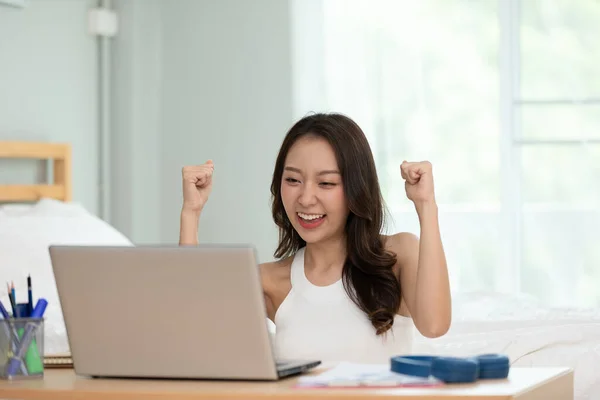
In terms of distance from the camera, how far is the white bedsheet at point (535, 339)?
2229mm

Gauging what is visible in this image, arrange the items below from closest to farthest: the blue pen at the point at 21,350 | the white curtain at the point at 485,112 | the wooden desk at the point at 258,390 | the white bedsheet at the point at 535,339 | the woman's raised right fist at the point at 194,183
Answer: the wooden desk at the point at 258,390, the blue pen at the point at 21,350, the woman's raised right fist at the point at 194,183, the white bedsheet at the point at 535,339, the white curtain at the point at 485,112

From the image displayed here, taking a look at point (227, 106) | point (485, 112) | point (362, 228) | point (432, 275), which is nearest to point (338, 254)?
point (362, 228)

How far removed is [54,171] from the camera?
3.81m

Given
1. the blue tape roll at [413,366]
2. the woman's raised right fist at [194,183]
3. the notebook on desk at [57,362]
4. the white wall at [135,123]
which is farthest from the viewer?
the white wall at [135,123]

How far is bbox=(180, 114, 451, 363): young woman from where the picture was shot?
190 centimetres

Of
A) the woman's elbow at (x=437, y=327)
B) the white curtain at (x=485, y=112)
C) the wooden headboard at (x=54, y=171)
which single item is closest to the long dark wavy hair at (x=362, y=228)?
the woman's elbow at (x=437, y=327)

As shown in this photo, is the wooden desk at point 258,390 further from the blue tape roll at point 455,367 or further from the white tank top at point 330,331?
the white tank top at point 330,331

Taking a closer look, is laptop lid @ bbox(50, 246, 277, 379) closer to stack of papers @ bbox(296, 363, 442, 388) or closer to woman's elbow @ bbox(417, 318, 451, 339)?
stack of papers @ bbox(296, 363, 442, 388)

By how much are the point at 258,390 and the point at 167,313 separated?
0.62 ft

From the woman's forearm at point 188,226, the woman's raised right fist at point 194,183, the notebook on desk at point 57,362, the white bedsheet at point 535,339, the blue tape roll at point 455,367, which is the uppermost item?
the woman's raised right fist at point 194,183

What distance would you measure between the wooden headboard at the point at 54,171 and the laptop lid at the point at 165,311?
2.13 metres

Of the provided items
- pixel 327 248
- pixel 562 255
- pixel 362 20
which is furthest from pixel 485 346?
pixel 362 20

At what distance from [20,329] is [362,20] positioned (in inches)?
122

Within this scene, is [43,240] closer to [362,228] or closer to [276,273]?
[276,273]
